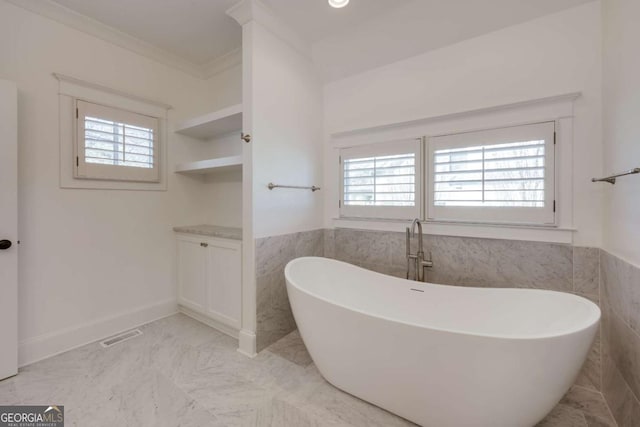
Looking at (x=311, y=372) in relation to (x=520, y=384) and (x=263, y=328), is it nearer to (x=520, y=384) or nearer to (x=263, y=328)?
(x=263, y=328)

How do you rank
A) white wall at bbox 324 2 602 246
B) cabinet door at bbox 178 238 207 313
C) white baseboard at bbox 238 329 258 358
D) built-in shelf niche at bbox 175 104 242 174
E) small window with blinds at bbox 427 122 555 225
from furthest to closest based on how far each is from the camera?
1. cabinet door at bbox 178 238 207 313
2. built-in shelf niche at bbox 175 104 242 174
3. white baseboard at bbox 238 329 258 358
4. small window with blinds at bbox 427 122 555 225
5. white wall at bbox 324 2 602 246

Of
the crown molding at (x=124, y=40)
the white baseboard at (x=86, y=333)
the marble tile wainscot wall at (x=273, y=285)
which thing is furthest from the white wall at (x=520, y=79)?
the white baseboard at (x=86, y=333)

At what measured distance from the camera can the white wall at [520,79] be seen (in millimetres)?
1541

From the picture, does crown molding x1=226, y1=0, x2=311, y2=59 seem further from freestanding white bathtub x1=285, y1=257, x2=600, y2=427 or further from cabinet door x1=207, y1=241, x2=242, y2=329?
freestanding white bathtub x1=285, y1=257, x2=600, y2=427

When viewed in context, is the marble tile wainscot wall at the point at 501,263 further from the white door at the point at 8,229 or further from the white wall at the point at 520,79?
the white door at the point at 8,229

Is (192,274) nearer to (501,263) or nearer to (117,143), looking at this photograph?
(117,143)

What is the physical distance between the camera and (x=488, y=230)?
1.83 meters

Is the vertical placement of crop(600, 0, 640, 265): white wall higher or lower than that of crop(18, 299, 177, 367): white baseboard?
higher

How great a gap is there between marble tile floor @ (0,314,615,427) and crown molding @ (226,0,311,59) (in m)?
2.52

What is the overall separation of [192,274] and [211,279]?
0.33 meters

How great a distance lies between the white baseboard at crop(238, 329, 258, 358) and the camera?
6.31 feet

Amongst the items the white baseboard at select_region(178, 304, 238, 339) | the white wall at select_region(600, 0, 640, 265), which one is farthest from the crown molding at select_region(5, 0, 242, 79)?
the white wall at select_region(600, 0, 640, 265)

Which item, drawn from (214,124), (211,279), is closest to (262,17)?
(214,124)

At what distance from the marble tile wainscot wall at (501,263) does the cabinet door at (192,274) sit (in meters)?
1.50
